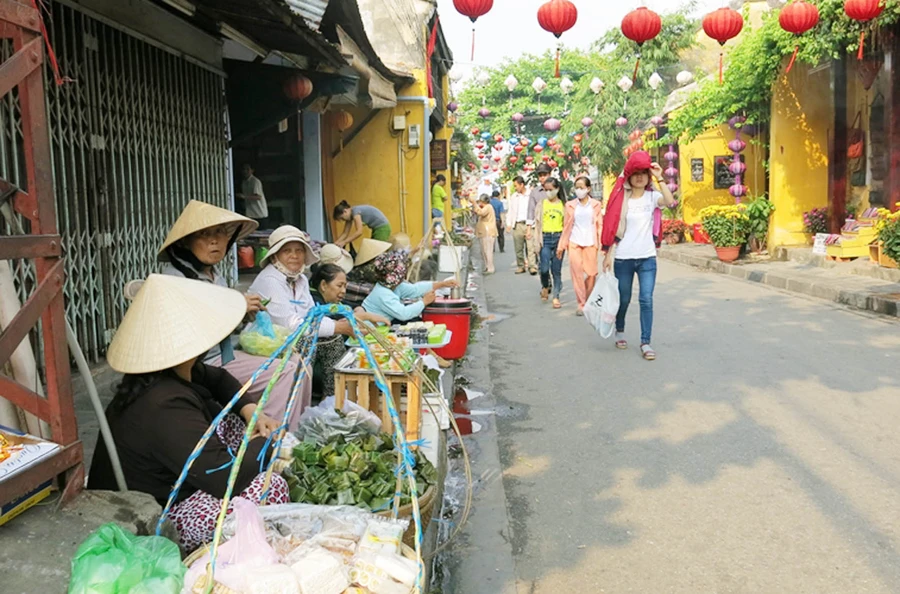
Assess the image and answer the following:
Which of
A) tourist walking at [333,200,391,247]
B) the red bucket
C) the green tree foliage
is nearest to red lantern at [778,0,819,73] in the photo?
the green tree foliage

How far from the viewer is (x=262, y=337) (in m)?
5.04

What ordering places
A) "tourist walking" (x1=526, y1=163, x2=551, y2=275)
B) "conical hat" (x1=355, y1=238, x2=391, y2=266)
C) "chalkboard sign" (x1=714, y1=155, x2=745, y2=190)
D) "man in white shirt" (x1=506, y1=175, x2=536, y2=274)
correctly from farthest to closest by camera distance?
1. "chalkboard sign" (x1=714, y1=155, x2=745, y2=190)
2. "man in white shirt" (x1=506, y1=175, x2=536, y2=274)
3. "tourist walking" (x1=526, y1=163, x2=551, y2=275)
4. "conical hat" (x1=355, y1=238, x2=391, y2=266)

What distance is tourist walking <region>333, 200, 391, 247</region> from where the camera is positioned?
36.1 ft

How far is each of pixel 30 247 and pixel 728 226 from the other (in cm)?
1664

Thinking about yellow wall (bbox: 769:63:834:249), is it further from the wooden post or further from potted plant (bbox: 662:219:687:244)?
potted plant (bbox: 662:219:687:244)

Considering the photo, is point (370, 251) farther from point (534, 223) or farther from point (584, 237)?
point (534, 223)

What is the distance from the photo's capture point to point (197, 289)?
3.39 m

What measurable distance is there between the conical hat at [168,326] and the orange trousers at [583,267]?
307 inches

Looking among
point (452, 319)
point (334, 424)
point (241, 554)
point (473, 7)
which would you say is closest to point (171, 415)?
point (241, 554)

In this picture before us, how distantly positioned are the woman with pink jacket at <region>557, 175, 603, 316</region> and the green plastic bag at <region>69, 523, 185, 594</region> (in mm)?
8586

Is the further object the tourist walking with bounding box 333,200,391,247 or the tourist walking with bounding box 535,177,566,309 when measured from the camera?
the tourist walking with bounding box 535,177,566,309

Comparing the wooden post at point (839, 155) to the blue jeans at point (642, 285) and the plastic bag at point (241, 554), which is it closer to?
the blue jeans at point (642, 285)

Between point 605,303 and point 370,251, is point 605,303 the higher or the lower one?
the lower one

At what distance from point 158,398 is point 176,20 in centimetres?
481
